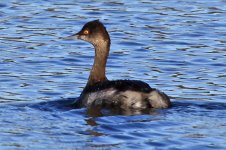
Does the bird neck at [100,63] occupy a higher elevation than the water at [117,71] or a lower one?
higher

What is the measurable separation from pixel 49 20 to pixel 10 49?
8.70ft

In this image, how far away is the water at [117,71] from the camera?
41.9ft

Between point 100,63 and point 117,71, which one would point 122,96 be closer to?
point 100,63

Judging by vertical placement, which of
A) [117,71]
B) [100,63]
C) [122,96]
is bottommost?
[117,71]

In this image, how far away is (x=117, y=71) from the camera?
1744 centimetres

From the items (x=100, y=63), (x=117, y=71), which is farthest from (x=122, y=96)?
(x=117, y=71)

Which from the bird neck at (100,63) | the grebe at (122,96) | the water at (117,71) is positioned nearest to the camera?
the water at (117,71)

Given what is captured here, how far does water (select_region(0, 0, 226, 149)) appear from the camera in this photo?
1277 centimetres

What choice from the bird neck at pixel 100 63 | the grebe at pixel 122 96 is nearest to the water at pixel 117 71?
the grebe at pixel 122 96

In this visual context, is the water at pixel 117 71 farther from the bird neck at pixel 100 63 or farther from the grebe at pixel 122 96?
the bird neck at pixel 100 63

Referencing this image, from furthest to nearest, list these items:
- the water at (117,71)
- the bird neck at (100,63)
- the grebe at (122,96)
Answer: the bird neck at (100,63) → the grebe at (122,96) → the water at (117,71)

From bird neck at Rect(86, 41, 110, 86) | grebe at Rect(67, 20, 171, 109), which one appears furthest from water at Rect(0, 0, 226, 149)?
bird neck at Rect(86, 41, 110, 86)

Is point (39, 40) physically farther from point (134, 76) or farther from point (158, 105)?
point (158, 105)

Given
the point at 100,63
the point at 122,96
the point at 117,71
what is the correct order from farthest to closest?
the point at 117,71
the point at 100,63
the point at 122,96
